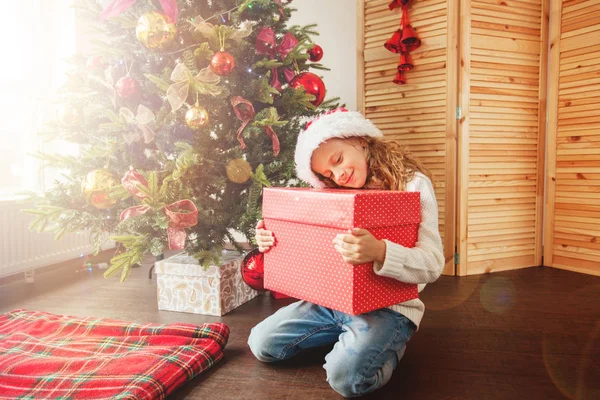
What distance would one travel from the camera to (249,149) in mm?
1655

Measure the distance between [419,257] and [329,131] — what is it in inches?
16.5

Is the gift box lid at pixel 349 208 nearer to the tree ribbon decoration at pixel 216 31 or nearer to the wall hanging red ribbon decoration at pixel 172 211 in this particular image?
the wall hanging red ribbon decoration at pixel 172 211

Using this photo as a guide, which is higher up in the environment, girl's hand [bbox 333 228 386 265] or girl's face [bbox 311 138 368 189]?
girl's face [bbox 311 138 368 189]

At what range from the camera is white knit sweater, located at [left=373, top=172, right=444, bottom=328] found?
97 cm

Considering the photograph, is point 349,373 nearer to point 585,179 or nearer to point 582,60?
point 585,179

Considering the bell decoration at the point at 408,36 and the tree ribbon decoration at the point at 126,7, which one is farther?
the bell decoration at the point at 408,36

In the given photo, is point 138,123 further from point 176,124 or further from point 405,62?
point 405,62

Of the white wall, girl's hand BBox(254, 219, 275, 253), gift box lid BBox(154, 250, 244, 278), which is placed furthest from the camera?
the white wall

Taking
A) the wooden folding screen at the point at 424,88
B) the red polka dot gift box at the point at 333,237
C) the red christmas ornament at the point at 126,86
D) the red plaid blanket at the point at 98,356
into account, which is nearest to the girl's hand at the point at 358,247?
the red polka dot gift box at the point at 333,237

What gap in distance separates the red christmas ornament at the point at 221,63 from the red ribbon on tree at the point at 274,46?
0.26 meters

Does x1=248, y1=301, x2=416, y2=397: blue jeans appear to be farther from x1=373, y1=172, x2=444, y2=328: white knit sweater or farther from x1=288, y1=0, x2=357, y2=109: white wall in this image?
x1=288, y1=0, x2=357, y2=109: white wall

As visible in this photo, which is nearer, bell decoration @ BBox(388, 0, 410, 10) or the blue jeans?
the blue jeans

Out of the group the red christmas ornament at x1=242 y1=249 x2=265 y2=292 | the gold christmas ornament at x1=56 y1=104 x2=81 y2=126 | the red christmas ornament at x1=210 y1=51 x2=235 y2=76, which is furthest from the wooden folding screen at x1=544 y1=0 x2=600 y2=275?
the gold christmas ornament at x1=56 y1=104 x2=81 y2=126

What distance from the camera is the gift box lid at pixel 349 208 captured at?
37.3 inches
